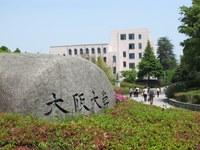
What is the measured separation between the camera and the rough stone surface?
6.55 metres

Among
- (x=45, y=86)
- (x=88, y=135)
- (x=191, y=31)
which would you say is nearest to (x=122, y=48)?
(x=191, y=31)

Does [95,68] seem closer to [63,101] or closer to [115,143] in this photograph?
[63,101]

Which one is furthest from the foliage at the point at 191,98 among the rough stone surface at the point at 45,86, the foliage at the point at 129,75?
the foliage at the point at 129,75

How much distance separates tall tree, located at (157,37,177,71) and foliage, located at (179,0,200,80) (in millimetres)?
42760

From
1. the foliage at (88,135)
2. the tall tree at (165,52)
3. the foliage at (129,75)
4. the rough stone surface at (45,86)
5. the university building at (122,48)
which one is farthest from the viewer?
the tall tree at (165,52)

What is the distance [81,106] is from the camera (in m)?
7.59

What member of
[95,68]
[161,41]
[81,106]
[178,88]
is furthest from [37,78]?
[161,41]

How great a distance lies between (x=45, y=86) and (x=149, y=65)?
54562 millimetres

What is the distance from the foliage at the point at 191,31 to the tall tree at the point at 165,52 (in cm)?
4276

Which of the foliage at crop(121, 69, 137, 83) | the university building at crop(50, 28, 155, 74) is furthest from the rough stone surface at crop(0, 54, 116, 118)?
the university building at crop(50, 28, 155, 74)

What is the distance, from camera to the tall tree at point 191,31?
2912 centimetres

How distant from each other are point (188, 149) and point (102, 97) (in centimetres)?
341

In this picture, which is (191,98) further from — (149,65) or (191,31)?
(149,65)

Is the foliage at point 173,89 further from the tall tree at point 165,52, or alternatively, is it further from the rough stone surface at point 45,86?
the tall tree at point 165,52
